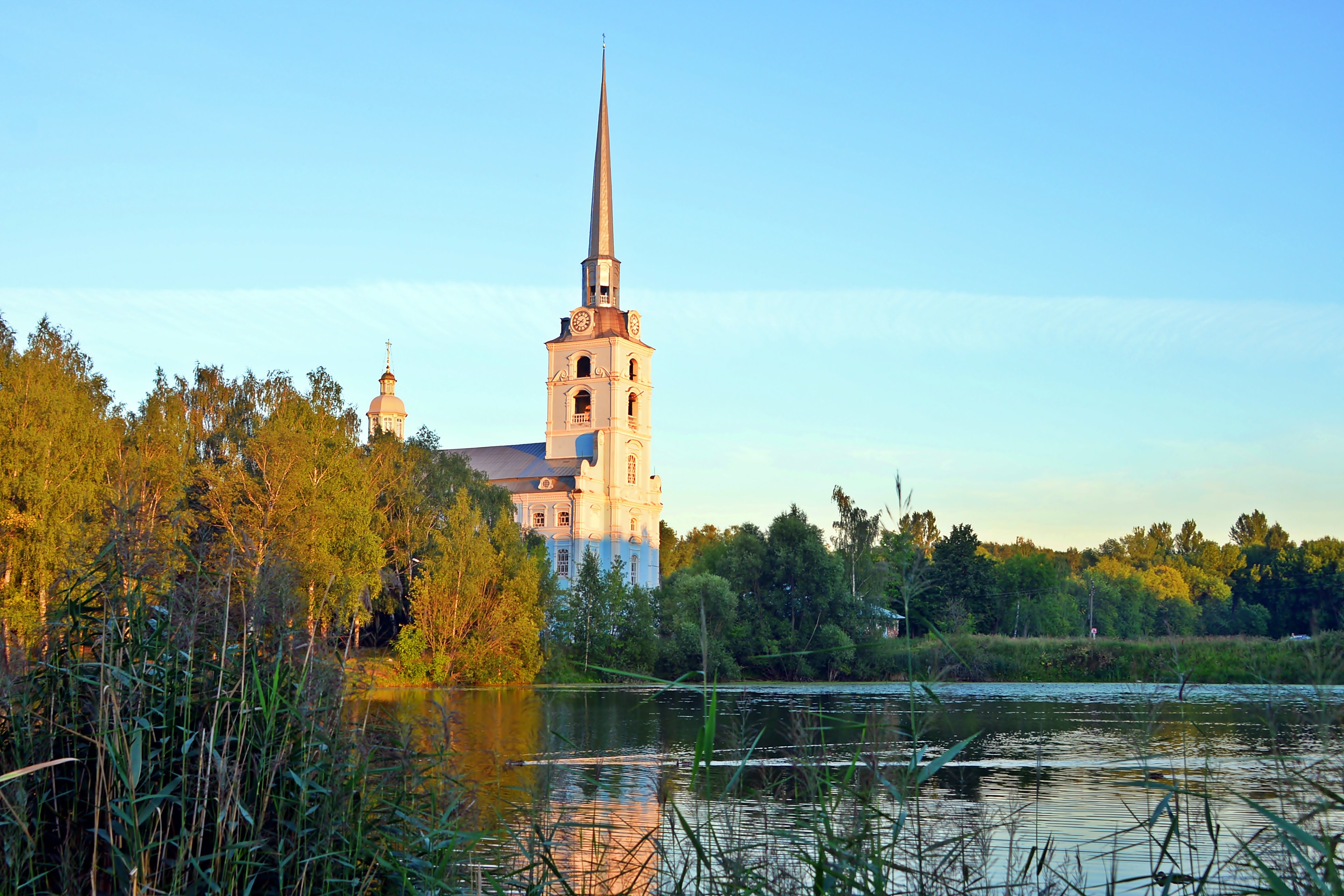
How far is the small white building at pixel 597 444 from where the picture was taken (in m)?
79.3

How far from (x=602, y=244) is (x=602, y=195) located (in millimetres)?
3716

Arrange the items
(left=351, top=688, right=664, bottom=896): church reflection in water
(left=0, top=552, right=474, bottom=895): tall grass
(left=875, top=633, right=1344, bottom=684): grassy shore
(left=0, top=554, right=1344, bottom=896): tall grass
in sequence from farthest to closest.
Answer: (left=351, top=688, right=664, bottom=896): church reflection in water < (left=0, top=552, right=474, bottom=895): tall grass < (left=875, top=633, right=1344, bottom=684): grassy shore < (left=0, top=554, right=1344, bottom=896): tall grass

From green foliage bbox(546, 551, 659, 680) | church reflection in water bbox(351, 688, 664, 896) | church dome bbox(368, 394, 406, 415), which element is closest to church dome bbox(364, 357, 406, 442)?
church dome bbox(368, 394, 406, 415)

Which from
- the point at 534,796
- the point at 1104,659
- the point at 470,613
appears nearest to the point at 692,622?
the point at 470,613

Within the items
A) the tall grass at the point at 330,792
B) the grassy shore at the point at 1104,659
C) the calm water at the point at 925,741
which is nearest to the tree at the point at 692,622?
the grassy shore at the point at 1104,659

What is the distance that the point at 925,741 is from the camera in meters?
18.5

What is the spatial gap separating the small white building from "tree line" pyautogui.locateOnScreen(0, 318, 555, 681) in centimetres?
2492

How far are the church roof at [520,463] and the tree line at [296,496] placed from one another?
26.8m

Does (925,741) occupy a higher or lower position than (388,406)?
lower

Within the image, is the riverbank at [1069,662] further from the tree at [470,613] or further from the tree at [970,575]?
the tree at [970,575]

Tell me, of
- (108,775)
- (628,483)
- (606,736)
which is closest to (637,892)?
(108,775)

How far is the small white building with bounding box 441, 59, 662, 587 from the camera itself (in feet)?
260

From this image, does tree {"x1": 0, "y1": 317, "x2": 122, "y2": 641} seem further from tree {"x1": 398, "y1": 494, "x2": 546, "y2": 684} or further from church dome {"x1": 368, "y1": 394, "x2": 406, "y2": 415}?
church dome {"x1": 368, "y1": 394, "x2": 406, "y2": 415}

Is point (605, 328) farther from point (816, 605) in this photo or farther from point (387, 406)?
point (816, 605)
